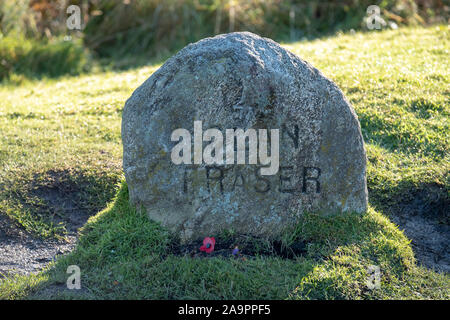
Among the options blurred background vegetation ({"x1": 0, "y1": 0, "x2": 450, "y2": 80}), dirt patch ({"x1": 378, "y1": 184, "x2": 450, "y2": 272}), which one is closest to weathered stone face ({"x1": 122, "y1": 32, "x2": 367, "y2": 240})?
dirt patch ({"x1": 378, "y1": 184, "x2": 450, "y2": 272})

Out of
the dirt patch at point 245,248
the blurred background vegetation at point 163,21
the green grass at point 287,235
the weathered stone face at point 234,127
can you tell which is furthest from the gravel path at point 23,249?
the blurred background vegetation at point 163,21

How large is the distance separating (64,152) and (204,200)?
2.19 meters

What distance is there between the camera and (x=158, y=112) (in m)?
4.03

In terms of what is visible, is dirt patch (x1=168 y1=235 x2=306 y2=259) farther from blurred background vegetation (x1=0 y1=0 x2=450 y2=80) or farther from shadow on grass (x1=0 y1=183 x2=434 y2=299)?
blurred background vegetation (x1=0 y1=0 x2=450 y2=80)

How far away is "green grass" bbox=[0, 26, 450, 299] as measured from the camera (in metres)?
3.72

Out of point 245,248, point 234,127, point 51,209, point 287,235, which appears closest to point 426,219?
point 287,235

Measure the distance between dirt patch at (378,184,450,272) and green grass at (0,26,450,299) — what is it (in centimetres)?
5

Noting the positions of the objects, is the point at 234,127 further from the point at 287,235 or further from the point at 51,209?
the point at 51,209

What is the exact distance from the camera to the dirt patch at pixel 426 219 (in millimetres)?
4395

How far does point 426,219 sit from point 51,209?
11.0 feet

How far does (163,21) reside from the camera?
1048cm
